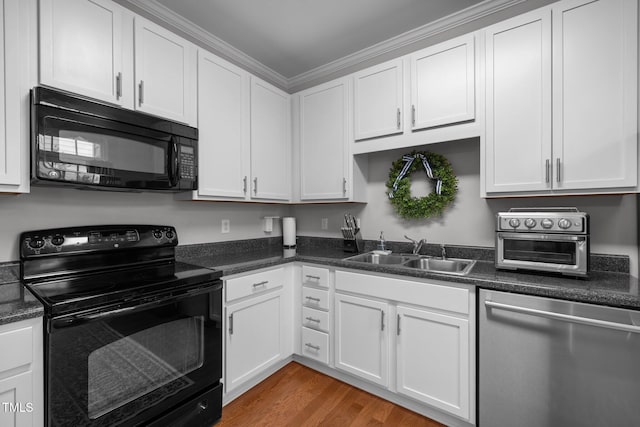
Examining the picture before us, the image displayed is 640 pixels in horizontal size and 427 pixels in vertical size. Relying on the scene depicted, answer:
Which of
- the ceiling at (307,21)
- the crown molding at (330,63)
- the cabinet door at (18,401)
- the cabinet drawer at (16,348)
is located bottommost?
the cabinet door at (18,401)

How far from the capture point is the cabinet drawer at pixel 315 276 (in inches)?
84.7

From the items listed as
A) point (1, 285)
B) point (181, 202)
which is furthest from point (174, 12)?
point (1, 285)

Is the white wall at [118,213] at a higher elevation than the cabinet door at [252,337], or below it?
higher

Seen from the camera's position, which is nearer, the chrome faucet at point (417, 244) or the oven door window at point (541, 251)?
the oven door window at point (541, 251)

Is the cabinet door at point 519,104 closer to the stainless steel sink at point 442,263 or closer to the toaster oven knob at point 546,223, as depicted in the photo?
the toaster oven knob at point 546,223

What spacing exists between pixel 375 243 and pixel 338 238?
39cm

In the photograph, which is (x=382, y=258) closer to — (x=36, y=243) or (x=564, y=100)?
(x=564, y=100)

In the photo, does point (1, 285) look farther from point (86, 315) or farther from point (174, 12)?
point (174, 12)

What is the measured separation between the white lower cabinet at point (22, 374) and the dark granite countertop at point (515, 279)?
2.78 feet

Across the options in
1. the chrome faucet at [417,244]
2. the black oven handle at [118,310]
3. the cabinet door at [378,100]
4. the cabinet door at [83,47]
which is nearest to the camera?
the black oven handle at [118,310]

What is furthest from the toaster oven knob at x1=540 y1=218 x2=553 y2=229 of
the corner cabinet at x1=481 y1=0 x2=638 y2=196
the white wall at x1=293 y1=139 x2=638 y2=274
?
the white wall at x1=293 y1=139 x2=638 y2=274

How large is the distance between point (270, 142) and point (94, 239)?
1408 millimetres

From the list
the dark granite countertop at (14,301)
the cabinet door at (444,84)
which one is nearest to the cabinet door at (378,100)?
the cabinet door at (444,84)

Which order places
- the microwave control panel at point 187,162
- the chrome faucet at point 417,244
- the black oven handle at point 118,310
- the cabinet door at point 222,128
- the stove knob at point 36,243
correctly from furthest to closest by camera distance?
1. the chrome faucet at point 417,244
2. the cabinet door at point 222,128
3. the microwave control panel at point 187,162
4. the stove knob at point 36,243
5. the black oven handle at point 118,310
